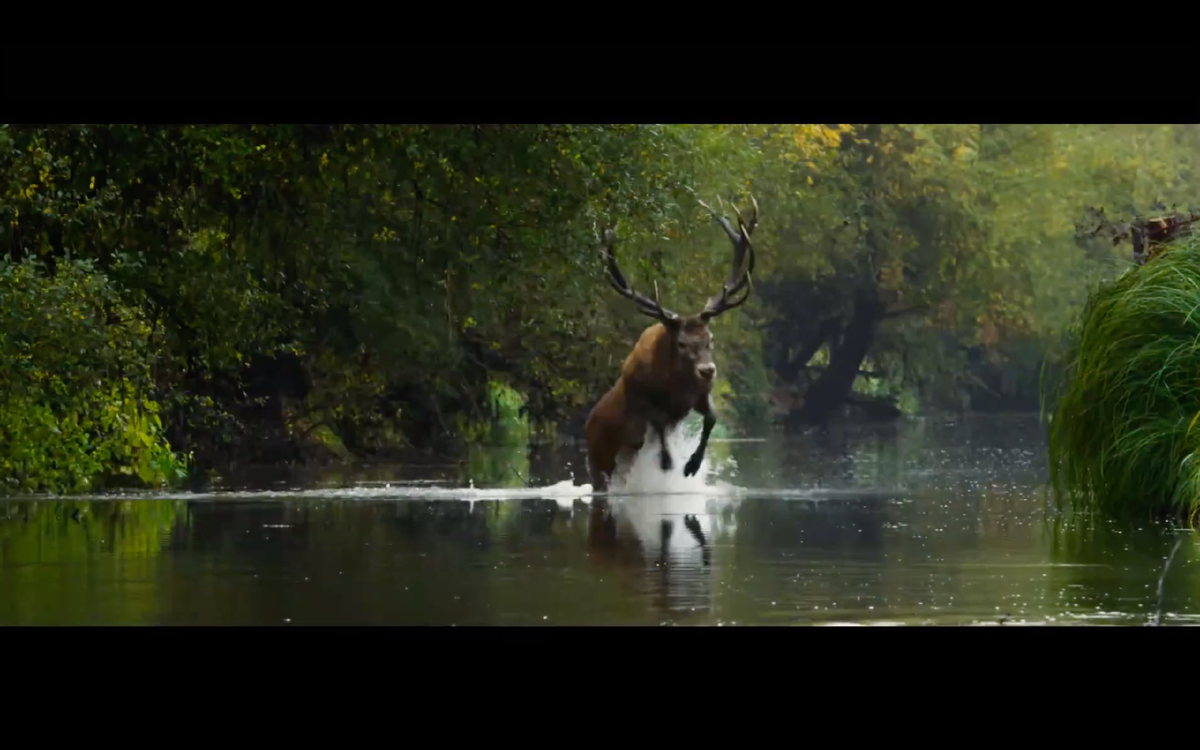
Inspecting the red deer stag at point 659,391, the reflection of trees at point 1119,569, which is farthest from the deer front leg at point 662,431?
the reflection of trees at point 1119,569

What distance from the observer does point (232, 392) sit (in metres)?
24.2

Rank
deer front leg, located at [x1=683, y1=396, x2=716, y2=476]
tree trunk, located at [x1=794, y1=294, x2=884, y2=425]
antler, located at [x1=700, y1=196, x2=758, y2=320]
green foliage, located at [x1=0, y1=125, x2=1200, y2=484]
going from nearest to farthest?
green foliage, located at [x1=0, y1=125, x2=1200, y2=484], deer front leg, located at [x1=683, y1=396, x2=716, y2=476], antler, located at [x1=700, y1=196, x2=758, y2=320], tree trunk, located at [x1=794, y1=294, x2=884, y2=425]

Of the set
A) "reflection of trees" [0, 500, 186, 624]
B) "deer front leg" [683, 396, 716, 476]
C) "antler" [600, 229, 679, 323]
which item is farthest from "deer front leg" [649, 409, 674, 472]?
"reflection of trees" [0, 500, 186, 624]

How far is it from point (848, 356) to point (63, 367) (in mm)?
26831

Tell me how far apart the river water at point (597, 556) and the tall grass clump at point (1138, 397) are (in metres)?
0.26

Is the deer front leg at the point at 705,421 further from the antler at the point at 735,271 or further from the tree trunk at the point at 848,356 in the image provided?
the tree trunk at the point at 848,356

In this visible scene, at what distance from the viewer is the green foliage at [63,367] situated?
14.0 m

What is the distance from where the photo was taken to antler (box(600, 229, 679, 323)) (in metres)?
18.9

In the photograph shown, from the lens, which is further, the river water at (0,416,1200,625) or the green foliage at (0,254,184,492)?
the green foliage at (0,254,184,492)

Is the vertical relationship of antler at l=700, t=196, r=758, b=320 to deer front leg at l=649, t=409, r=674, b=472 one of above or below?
above

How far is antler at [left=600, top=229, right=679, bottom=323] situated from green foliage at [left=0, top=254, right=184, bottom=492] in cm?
405

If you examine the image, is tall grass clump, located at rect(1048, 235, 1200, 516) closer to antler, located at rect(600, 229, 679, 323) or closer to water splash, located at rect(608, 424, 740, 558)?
water splash, located at rect(608, 424, 740, 558)

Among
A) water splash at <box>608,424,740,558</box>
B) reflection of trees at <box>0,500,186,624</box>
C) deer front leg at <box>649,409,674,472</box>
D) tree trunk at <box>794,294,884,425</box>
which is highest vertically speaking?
tree trunk at <box>794,294,884,425</box>
